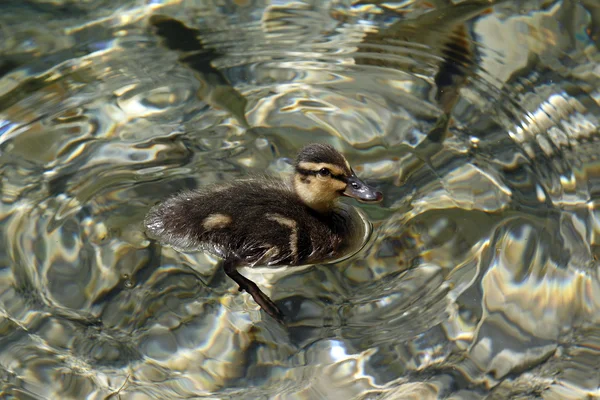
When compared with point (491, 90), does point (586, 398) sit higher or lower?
lower

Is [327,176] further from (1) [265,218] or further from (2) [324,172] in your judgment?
(1) [265,218]

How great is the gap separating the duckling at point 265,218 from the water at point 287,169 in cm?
11

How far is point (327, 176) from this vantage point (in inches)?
113

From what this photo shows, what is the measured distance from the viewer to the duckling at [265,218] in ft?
9.26

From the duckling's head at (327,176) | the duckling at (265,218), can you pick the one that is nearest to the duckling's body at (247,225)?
the duckling at (265,218)

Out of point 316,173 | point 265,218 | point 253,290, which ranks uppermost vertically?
point 316,173

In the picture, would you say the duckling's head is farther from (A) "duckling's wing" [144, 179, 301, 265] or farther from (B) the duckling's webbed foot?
(B) the duckling's webbed foot

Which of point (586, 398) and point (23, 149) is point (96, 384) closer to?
point (23, 149)

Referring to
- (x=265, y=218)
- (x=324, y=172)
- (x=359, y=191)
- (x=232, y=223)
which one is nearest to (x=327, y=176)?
(x=324, y=172)

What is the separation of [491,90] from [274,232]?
1.50m

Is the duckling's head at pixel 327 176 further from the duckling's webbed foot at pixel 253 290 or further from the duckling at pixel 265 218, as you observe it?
the duckling's webbed foot at pixel 253 290

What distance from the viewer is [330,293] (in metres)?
2.90

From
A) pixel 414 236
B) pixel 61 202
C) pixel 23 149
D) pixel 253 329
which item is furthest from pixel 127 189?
pixel 414 236

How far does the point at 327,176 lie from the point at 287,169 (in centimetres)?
56
